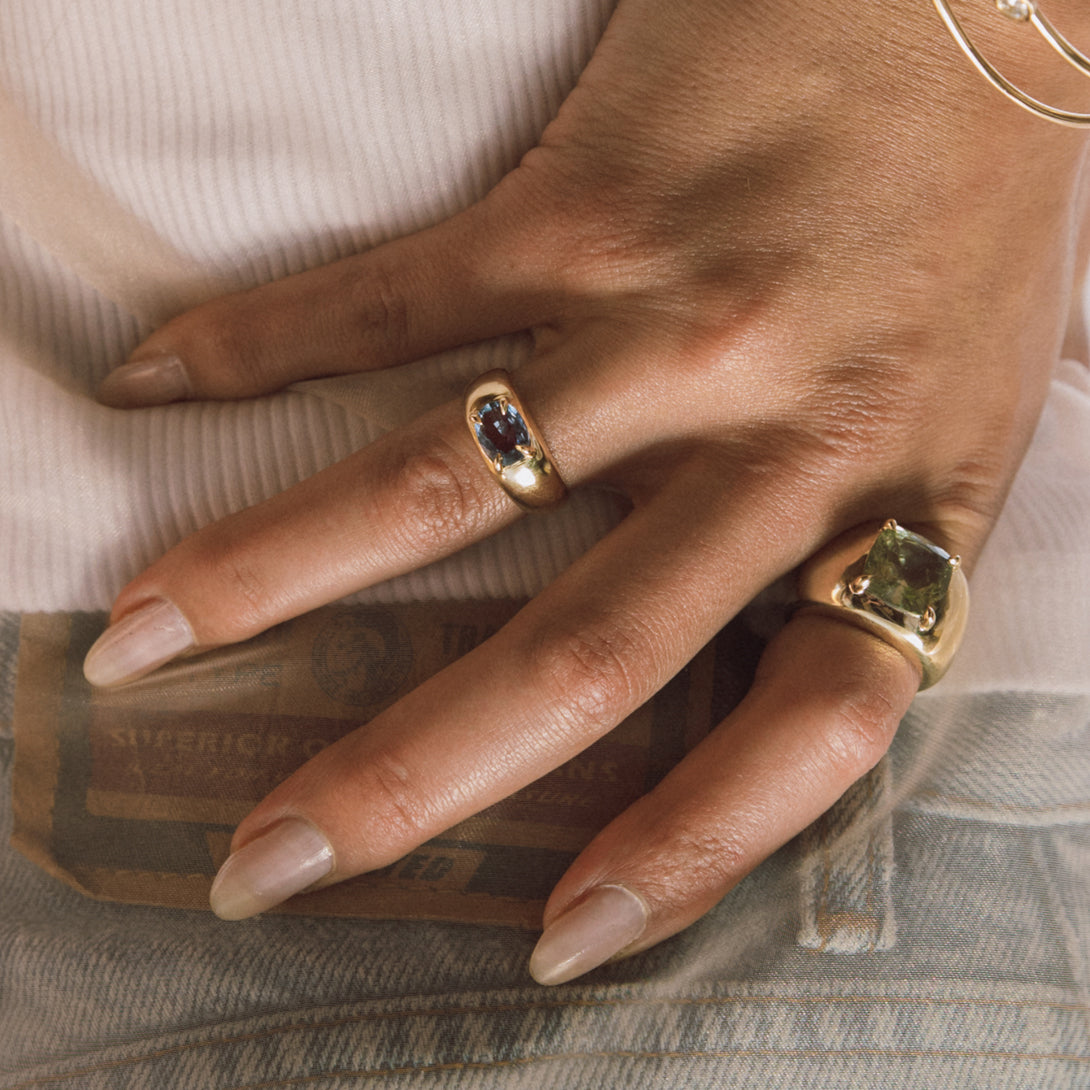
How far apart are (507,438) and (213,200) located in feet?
0.71

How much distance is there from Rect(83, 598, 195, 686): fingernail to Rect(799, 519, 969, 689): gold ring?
0.34m

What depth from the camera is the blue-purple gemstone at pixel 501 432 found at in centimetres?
46

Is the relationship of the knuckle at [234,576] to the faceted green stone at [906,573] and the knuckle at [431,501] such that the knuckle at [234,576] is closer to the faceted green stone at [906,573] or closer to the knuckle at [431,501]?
the knuckle at [431,501]

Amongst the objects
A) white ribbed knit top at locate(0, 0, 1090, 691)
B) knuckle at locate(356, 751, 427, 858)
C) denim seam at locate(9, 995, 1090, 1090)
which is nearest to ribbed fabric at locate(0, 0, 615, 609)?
white ribbed knit top at locate(0, 0, 1090, 691)

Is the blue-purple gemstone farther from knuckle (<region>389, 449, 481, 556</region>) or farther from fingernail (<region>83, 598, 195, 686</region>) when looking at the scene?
fingernail (<region>83, 598, 195, 686</region>)

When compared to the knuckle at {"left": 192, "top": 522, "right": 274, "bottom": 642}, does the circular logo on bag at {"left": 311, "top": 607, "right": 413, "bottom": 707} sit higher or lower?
lower

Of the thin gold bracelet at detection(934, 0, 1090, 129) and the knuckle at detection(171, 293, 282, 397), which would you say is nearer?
the thin gold bracelet at detection(934, 0, 1090, 129)

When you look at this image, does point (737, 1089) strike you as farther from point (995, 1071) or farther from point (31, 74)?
point (31, 74)

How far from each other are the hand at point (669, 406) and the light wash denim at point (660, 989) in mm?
32

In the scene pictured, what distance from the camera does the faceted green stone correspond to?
18.6 inches

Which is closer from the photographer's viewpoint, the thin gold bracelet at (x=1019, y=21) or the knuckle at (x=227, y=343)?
the thin gold bracelet at (x=1019, y=21)

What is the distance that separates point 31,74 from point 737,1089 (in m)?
0.63

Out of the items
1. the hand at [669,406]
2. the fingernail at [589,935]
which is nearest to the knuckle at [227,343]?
the hand at [669,406]

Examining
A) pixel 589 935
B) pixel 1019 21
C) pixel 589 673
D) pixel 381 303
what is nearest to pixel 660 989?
pixel 589 935
